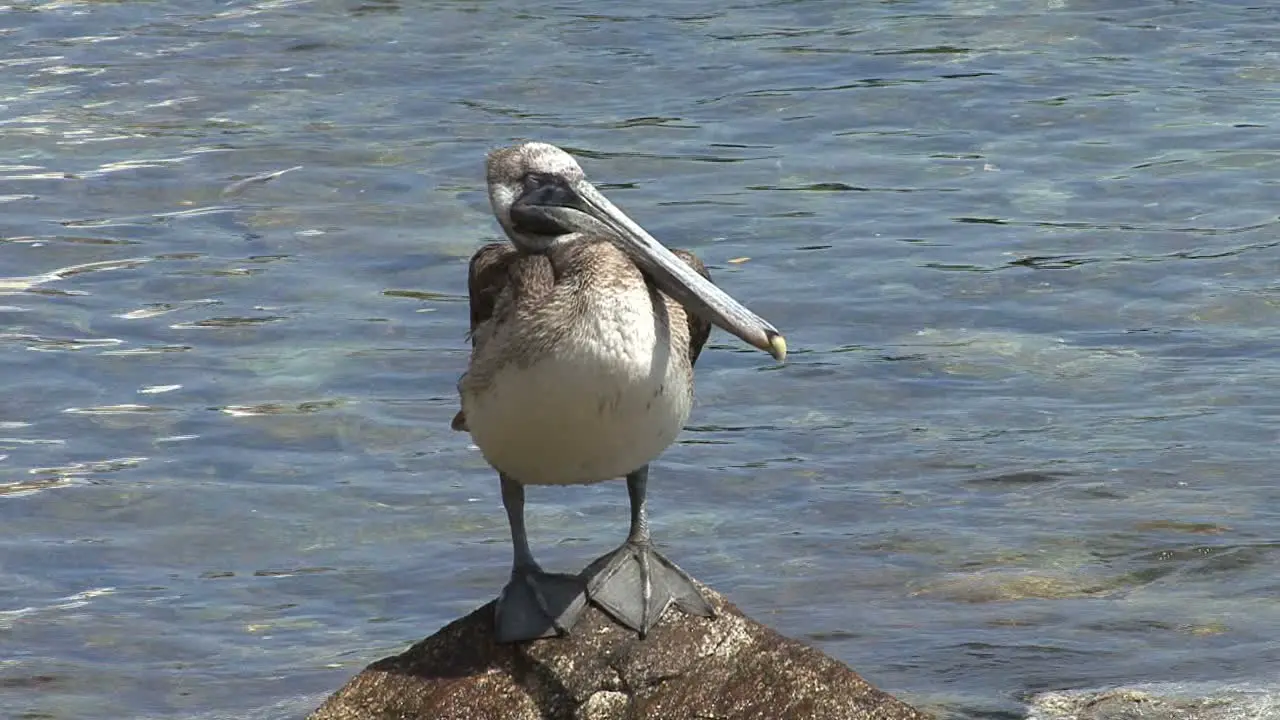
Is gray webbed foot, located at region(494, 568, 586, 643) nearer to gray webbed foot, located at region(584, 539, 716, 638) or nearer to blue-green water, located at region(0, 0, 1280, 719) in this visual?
gray webbed foot, located at region(584, 539, 716, 638)

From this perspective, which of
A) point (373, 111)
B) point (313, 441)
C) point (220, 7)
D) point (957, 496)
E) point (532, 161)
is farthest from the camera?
point (220, 7)

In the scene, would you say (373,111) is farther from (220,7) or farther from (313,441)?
(313,441)

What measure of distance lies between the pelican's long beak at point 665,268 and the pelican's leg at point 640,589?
0.47 m

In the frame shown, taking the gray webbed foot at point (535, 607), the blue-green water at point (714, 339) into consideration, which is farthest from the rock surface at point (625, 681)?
the blue-green water at point (714, 339)

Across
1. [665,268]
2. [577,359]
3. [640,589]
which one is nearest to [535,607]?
[640,589]

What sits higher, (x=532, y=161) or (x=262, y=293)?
(x=532, y=161)

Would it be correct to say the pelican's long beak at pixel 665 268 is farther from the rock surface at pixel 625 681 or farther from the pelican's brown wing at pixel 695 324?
the rock surface at pixel 625 681

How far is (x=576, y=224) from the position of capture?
5.55m

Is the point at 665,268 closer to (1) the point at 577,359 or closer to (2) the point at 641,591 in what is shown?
(1) the point at 577,359

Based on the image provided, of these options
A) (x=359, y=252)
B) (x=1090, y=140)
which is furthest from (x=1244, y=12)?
(x=359, y=252)

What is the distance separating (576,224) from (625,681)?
1146 millimetres

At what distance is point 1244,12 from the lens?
50.1ft

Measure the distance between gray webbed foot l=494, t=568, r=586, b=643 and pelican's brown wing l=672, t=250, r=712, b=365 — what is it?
0.67m

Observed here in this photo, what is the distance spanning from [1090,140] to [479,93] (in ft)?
13.1
